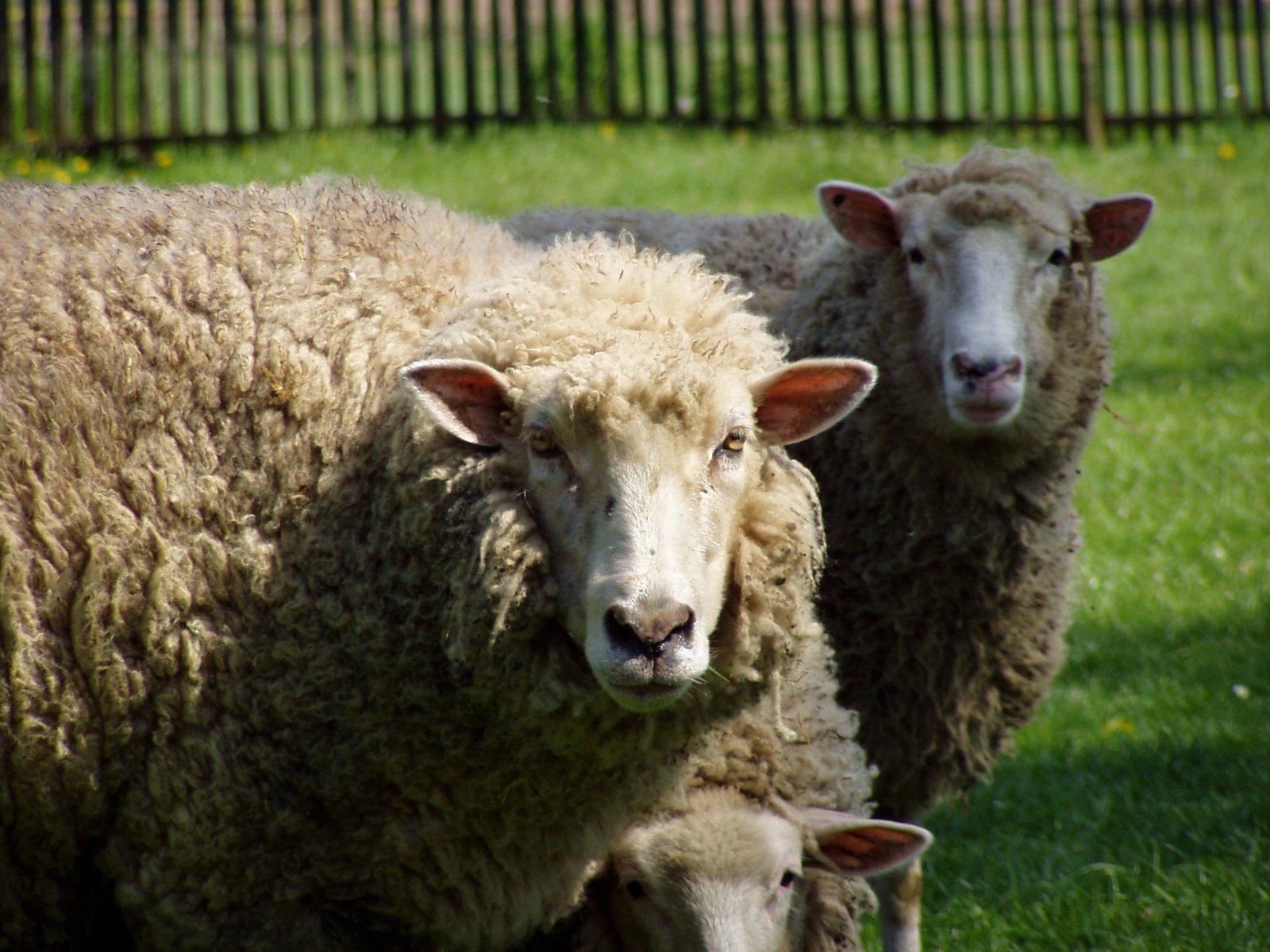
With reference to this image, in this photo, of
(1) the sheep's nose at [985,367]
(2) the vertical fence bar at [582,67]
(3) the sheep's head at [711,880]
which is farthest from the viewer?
(2) the vertical fence bar at [582,67]

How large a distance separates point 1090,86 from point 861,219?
757 cm

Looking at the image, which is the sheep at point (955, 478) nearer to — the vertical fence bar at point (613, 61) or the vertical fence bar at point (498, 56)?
the vertical fence bar at point (498, 56)

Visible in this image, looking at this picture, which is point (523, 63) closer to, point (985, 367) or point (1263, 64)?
point (1263, 64)

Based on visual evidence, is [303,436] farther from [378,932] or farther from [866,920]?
[866,920]

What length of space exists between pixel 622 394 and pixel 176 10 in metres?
8.47

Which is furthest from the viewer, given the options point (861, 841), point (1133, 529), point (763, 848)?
point (1133, 529)

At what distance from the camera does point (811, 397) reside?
2852 mm

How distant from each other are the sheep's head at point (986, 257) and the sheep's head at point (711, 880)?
1.28 m

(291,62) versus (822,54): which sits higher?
(822,54)

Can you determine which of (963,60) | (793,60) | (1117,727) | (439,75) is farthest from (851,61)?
(1117,727)

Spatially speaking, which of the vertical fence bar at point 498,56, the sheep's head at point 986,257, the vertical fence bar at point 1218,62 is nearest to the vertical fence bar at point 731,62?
the vertical fence bar at point 498,56

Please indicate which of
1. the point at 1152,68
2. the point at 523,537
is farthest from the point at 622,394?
the point at 1152,68

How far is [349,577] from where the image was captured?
8.90 feet

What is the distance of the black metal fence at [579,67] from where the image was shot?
9.58 metres
